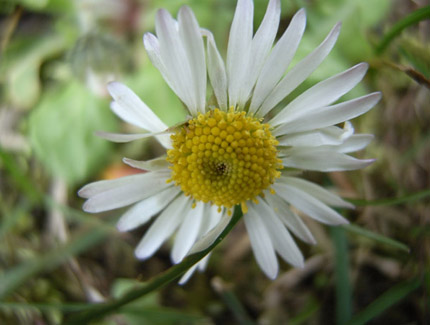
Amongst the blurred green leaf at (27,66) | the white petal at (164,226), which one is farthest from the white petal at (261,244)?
the blurred green leaf at (27,66)

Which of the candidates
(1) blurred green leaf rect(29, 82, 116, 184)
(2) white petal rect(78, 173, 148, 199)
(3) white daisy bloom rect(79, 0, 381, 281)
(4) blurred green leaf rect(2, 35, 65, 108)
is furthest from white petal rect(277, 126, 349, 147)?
(4) blurred green leaf rect(2, 35, 65, 108)

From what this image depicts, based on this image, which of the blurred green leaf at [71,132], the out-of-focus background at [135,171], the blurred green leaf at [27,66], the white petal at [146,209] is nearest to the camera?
the white petal at [146,209]

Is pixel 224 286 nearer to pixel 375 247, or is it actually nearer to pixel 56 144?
pixel 375 247

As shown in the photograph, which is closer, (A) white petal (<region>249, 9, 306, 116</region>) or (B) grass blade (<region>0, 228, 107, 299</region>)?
(A) white petal (<region>249, 9, 306, 116</region>)

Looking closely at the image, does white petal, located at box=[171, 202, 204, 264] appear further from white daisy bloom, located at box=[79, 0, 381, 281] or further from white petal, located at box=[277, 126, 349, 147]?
white petal, located at box=[277, 126, 349, 147]

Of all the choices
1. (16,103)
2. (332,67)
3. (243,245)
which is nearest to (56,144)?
(16,103)

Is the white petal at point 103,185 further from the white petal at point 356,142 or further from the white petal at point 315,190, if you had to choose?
the white petal at point 356,142
